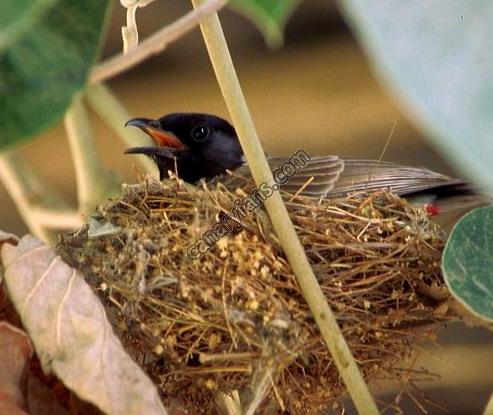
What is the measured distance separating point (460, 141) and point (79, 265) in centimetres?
108

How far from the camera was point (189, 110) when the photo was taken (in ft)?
10.2

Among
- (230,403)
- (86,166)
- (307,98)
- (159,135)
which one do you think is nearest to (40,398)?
(230,403)

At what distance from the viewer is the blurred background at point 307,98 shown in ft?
9.41

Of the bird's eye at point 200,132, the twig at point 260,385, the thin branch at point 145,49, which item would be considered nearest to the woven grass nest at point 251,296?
the twig at point 260,385

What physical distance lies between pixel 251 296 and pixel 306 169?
2.69ft

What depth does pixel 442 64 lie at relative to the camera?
575 mm

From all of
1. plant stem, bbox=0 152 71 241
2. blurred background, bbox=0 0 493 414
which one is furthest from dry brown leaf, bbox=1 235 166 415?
blurred background, bbox=0 0 493 414

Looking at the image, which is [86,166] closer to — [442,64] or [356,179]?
[356,179]

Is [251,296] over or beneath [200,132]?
over

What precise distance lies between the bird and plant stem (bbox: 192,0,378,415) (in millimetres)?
632

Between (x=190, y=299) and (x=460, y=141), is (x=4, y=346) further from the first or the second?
(x=460, y=141)

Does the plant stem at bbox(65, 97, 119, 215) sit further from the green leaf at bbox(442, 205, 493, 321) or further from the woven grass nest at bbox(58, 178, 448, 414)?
the green leaf at bbox(442, 205, 493, 321)

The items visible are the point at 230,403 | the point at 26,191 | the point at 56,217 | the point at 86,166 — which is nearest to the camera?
the point at 230,403

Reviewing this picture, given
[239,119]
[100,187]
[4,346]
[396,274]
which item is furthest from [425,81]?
→ [100,187]
